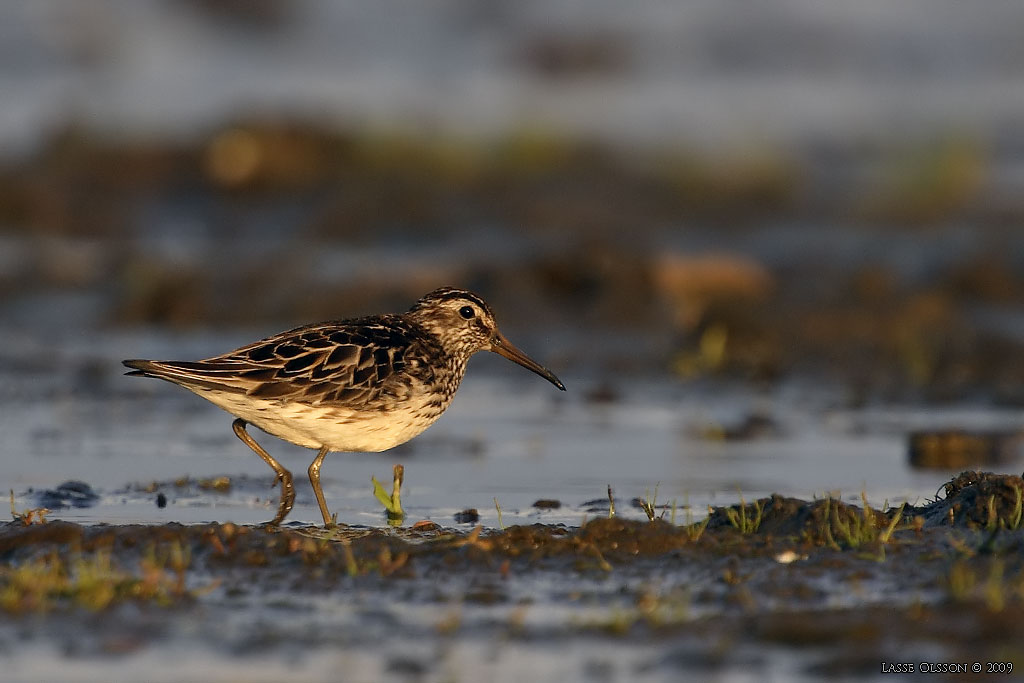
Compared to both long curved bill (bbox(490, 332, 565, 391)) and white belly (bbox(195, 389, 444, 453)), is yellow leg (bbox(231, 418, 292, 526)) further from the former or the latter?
long curved bill (bbox(490, 332, 565, 391))

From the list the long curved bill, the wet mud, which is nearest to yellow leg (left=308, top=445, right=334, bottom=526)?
the wet mud

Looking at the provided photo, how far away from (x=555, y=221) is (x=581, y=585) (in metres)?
A: 12.7

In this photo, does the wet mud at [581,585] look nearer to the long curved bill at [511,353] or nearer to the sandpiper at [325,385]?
the sandpiper at [325,385]

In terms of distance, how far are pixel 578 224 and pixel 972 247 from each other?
4770 mm

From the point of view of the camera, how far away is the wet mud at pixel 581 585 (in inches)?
258

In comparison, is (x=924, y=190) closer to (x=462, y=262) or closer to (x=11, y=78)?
(x=462, y=262)

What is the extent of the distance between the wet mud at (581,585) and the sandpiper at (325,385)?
2.45ft

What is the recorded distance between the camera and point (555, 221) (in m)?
20.0

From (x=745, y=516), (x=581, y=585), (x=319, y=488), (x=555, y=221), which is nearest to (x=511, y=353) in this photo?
(x=319, y=488)

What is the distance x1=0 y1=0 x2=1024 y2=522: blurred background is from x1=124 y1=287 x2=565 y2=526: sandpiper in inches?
30.0

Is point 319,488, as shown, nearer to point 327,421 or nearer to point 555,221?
point 327,421

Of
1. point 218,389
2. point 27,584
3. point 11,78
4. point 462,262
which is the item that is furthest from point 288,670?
point 11,78

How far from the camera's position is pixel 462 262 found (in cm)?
1777

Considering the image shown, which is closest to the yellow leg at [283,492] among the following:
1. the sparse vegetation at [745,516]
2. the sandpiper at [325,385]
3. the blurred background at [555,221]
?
the sandpiper at [325,385]
